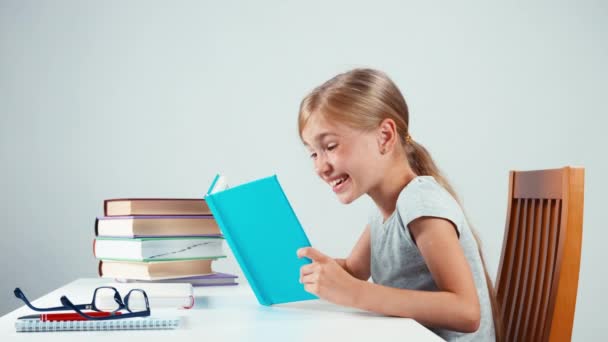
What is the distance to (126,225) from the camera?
134 cm

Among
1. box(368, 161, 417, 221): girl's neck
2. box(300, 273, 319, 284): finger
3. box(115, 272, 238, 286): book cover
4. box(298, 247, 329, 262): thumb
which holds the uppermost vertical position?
box(368, 161, 417, 221): girl's neck

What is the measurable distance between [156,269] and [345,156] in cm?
46

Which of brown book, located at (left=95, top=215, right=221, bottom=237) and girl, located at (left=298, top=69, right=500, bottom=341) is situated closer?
girl, located at (left=298, top=69, right=500, bottom=341)

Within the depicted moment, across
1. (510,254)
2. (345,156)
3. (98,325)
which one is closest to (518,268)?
(510,254)

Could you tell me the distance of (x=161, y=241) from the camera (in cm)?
133

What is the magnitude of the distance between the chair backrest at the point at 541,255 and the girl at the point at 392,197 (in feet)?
0.26

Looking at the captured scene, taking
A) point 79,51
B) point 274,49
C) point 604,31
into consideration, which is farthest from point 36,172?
point 604,31

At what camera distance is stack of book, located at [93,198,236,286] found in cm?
132

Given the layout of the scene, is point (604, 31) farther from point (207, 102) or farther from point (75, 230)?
point (75, 230)

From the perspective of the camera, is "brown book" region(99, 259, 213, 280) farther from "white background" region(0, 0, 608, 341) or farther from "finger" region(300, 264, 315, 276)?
"white background" region(0, 0, 608, 341)

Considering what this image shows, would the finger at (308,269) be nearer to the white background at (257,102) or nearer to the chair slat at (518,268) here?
the chair slat at (518,268)

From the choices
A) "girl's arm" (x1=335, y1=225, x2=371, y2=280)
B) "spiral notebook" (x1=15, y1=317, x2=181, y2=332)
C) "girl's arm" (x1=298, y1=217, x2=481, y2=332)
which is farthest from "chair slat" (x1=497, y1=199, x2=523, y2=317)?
"spiral notebook" (x1=15, y1=317, x2=181, y2=332)

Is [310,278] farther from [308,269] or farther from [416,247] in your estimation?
[416,247]

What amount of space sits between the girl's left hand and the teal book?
0.06 m
